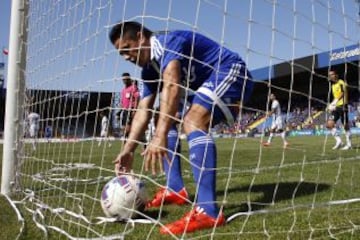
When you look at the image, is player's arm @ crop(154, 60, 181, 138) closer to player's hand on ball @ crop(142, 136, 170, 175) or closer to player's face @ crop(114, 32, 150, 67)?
player's hand on ball @ crop(142, 136, 170, 175)

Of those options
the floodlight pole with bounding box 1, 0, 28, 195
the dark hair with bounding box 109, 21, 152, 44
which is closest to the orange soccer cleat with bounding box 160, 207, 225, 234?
the dark hair with bounding box 109, 21, 152, 44

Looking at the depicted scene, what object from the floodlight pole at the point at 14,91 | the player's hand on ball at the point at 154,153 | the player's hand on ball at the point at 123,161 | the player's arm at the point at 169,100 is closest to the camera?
the player's hand on ball at the point at 154,153

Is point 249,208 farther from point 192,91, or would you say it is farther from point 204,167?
point 192,91

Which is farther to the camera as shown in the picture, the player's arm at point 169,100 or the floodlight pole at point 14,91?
the floodlight pole at point 14,91

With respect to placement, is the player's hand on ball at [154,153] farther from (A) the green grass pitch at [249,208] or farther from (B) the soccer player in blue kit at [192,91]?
(A) the green grass pitch at [249,208]

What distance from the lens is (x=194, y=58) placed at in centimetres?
337

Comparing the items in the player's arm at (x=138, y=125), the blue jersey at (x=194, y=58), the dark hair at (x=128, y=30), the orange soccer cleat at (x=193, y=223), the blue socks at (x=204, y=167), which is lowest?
the orange soccer cleat at (x=193, y=223)

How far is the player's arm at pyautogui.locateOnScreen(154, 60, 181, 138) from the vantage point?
108 inches

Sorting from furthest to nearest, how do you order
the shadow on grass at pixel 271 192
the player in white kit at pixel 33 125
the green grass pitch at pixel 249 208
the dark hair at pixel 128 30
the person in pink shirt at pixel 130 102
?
the player in white kit at pixel 33 125 → the shadow on grass at pixel 271 192 → the person in pink shirt at pixel 130 102 → the dark hair at pixel 128 30 → the green grass pitch at pixel 249 208

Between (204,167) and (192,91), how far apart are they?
0.48 m

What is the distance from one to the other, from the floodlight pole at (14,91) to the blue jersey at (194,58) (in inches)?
72.2

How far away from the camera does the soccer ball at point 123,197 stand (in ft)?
11.0

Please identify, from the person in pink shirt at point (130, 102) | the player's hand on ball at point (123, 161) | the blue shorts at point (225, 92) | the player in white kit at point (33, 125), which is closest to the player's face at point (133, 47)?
the person in pink shirt at point (130, 102)

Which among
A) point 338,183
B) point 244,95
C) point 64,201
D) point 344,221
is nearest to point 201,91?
point 244,95
